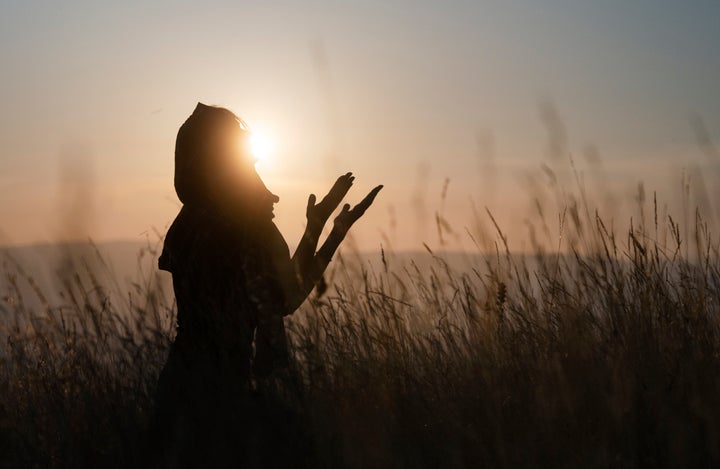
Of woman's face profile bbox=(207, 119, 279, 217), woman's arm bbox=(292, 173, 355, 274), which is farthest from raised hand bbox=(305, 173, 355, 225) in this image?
woman's face profile bbox=(207, 119, 279, 217)

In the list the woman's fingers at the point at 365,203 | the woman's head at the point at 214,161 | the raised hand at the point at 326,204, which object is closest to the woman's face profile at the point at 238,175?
the woman's head at the point at 214,161

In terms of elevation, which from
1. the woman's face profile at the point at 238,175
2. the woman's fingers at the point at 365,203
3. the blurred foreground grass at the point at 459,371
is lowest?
the blurred foreground grass at the point at 459,371

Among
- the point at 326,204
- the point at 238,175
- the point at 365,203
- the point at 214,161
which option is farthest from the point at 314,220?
the point at 214,161

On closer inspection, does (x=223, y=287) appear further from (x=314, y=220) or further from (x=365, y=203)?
(x=365, y=203)

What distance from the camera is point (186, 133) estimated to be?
11.9 ft

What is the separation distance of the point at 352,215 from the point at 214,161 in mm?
592

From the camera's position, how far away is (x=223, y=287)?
348cm

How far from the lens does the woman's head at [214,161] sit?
352cm

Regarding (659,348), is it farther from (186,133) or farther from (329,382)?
(186,133)

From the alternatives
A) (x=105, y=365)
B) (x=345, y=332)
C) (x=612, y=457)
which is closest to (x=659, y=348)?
(x=612, y=457)

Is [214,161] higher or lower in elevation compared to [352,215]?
higher

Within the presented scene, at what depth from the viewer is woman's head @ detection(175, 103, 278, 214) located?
352 cm

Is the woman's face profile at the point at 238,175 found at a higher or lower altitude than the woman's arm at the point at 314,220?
higher

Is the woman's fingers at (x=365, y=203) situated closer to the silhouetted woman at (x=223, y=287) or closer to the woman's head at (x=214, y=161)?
the silhouetted woman at (x=223, y=287)
